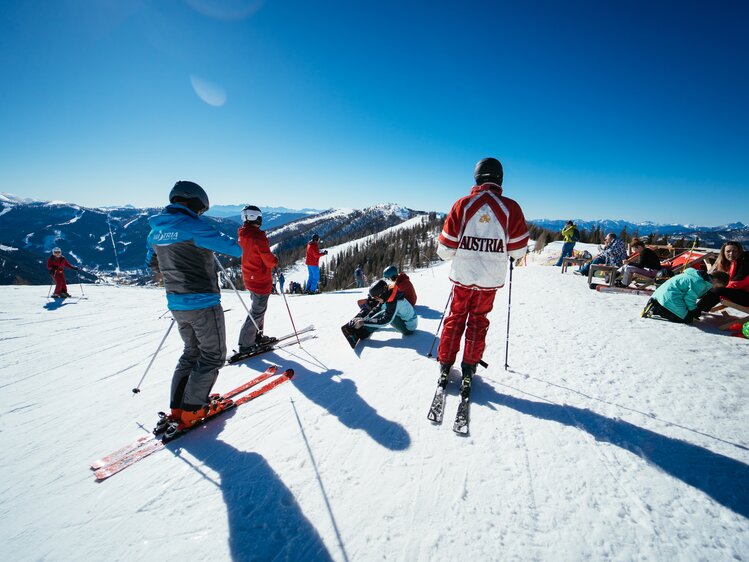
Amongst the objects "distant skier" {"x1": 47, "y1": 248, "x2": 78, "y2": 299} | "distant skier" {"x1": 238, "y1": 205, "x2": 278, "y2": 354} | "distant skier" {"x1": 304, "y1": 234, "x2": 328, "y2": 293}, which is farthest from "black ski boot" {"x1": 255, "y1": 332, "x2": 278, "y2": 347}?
"distant skier" {"x1": 47, "y1": 248, "x2": 78, "y2": 299}

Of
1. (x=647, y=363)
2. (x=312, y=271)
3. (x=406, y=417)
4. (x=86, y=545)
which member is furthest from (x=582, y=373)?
(x=312, y=271)

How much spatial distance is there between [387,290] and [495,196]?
2753mm

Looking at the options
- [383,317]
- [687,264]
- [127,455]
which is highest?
[687,264]

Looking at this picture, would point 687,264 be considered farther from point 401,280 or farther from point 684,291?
point 401,280

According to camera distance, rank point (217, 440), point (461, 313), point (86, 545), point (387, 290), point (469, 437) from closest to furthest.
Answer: point (86, 545) → point (469, 437) → point (217, 440) → point (461, 313) → point (387, 290)

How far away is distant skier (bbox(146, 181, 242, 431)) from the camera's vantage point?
2.92 m

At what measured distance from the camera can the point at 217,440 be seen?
3006 millimetres

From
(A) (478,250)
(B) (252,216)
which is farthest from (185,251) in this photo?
(A) (478,250)

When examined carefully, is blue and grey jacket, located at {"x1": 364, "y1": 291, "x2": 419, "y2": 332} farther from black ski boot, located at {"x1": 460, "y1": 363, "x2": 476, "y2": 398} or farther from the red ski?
the red ski

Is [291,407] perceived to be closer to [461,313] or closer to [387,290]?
[461,313]

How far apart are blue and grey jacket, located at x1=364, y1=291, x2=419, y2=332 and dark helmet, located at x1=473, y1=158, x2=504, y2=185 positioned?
8.40 feet

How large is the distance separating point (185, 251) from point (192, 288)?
15.7 inches

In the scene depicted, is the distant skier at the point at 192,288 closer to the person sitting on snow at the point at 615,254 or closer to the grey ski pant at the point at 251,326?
the grey ski pant at the point at 251,326

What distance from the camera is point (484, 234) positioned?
3.26 m
